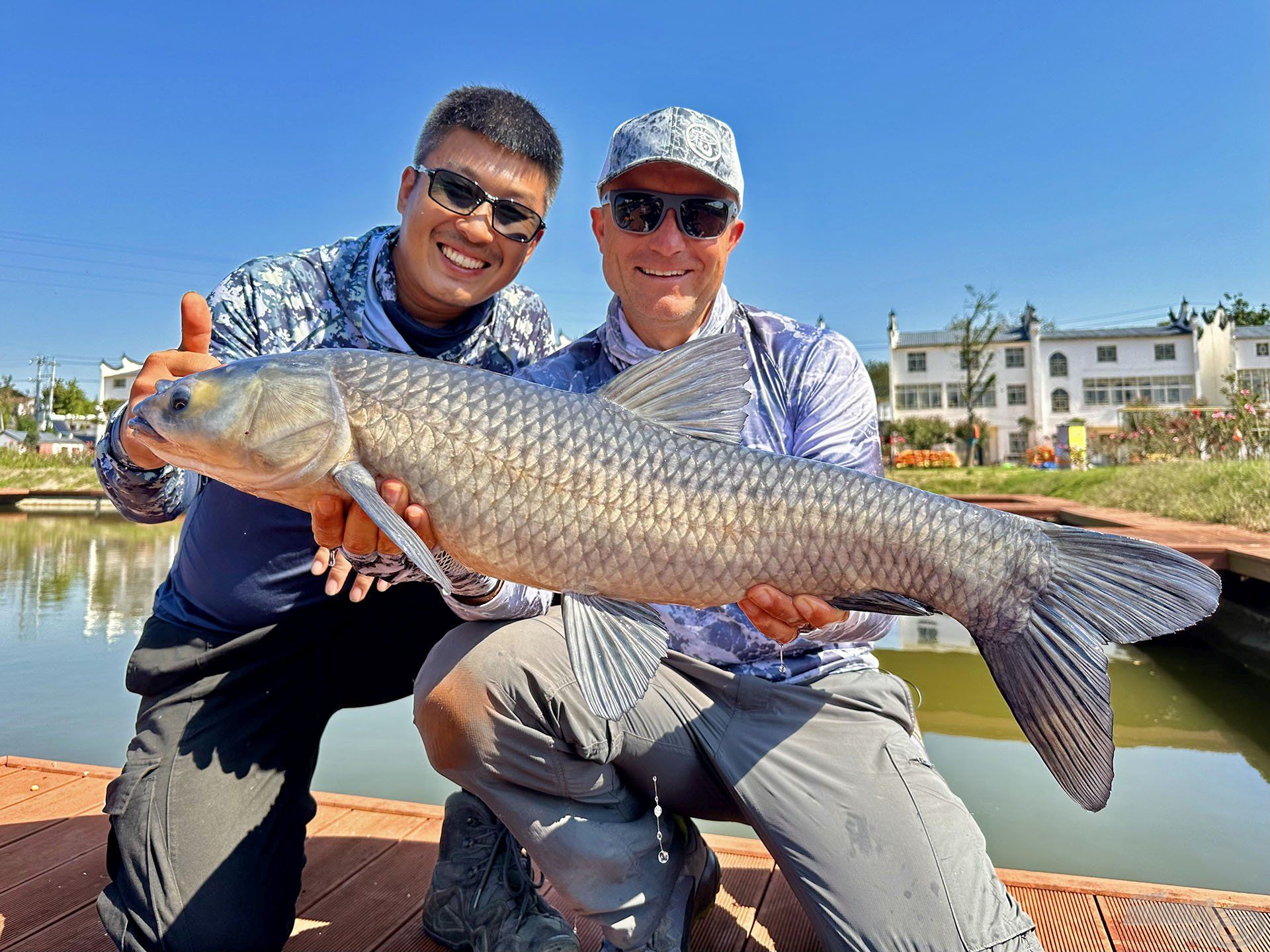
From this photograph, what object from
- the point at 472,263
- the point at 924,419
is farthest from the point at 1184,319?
the point at 472,263

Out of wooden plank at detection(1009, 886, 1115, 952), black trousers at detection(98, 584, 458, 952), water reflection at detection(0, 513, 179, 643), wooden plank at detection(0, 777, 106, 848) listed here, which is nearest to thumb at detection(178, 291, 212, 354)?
black trousers at detection(98, 584, 458, 952)

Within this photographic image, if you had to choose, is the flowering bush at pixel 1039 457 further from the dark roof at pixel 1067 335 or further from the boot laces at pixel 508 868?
the boot laces at pixel 508 868

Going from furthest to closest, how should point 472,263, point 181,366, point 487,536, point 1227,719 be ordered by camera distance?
point 1227,719
point 472,263
point 181,366
point 487,536

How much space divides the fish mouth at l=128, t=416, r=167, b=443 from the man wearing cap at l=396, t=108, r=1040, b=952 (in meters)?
0.95

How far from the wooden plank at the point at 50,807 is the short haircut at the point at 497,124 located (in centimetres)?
290

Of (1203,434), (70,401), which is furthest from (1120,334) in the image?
(70,401)

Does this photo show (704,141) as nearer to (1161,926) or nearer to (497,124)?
(497,124)

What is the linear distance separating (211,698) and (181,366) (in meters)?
1.13

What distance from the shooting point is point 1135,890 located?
9.04 feet

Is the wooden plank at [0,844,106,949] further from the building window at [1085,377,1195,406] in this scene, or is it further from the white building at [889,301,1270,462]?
the building window at [1085,377,1195,406]

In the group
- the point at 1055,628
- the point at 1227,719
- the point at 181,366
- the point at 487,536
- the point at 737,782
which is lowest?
the point at 1227,719

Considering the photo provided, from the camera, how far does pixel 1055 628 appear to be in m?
2.17

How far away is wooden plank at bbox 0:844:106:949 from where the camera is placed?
2.60 m

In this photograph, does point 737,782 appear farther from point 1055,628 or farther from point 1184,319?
point 1184,319
